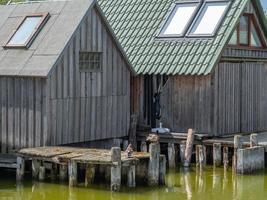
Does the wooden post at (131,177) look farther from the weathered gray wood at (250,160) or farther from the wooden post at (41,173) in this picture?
the weathered gray wood at (250,160)

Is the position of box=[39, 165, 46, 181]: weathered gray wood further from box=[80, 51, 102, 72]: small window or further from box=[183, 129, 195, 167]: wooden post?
box=[183, 129, 195, 167]: wooden post

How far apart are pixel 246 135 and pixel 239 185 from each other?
252 inches

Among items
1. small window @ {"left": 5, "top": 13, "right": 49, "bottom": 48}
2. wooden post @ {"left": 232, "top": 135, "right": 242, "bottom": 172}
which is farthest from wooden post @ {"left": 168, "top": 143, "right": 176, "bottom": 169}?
small window @ {"left": 5, "top": 13, "right": 49, "bottom": 48}

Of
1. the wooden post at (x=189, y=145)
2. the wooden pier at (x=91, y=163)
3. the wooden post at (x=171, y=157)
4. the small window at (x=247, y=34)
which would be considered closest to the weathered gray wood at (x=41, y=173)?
the wooden pier at (x=91, y=163)

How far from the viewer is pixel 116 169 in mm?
21938

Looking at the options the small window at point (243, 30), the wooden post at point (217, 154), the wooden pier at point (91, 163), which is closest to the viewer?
the wooden pier at point (91, 163)

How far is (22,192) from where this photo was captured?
2248 cm

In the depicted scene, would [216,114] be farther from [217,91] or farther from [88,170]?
[88,170]

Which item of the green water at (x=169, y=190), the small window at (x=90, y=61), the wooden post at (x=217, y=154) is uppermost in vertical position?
the small window at (x=90, y=61)

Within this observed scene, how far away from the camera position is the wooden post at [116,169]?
21.8 m

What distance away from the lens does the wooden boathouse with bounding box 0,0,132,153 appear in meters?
24.7

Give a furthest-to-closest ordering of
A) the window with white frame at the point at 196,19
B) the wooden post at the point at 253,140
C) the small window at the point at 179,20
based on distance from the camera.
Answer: the small window at the point at 179,20 → the window with white frame at the point at 196,19 → the wooden post at the point at 253,140

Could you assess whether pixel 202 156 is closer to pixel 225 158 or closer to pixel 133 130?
pixel 225 158

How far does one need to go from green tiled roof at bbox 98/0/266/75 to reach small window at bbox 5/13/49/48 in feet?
17.9
